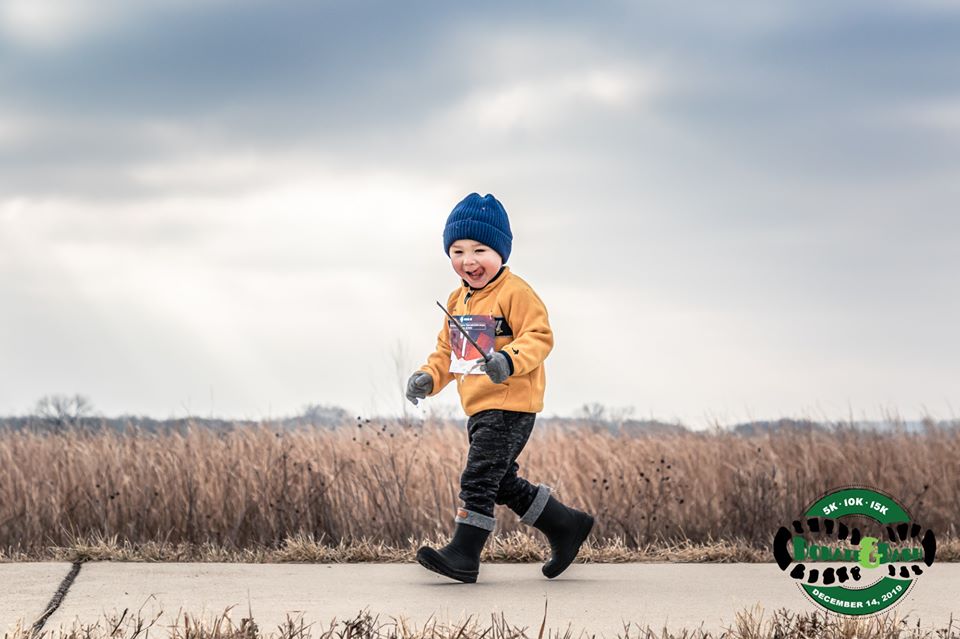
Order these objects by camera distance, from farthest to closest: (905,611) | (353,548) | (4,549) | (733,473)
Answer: (733,473), (4,549), (353,548), (905,611)

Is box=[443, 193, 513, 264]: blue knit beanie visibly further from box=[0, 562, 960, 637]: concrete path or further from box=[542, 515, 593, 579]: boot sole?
box=[0, 562, 960, 637]: concrete path

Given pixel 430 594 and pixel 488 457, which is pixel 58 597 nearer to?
pixel 430 594

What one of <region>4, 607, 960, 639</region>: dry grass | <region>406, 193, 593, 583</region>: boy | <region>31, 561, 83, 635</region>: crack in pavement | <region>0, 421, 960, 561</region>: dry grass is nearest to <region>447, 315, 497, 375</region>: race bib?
<region>406, 193, 593, 583</region>: boy

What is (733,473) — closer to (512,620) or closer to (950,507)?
(950,507)


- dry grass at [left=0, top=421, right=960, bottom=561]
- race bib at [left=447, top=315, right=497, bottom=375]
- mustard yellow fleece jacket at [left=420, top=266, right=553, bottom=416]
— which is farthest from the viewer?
dry grass at [left=0, top=421, right=960, bottom=561]

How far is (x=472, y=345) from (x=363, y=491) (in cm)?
233

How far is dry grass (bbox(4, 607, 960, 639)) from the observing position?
371 centimetres

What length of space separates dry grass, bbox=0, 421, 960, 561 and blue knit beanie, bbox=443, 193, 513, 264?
1.75 m

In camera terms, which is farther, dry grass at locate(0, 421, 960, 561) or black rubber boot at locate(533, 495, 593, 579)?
dry grass at locate(0, 421, 960, 561)

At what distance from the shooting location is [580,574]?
5602 mm

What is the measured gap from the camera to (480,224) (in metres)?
5.39

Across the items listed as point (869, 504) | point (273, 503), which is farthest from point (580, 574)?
point (273, 503)

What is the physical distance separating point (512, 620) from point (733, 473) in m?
4.10

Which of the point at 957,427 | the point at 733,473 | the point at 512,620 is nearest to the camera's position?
the point at 512,620
